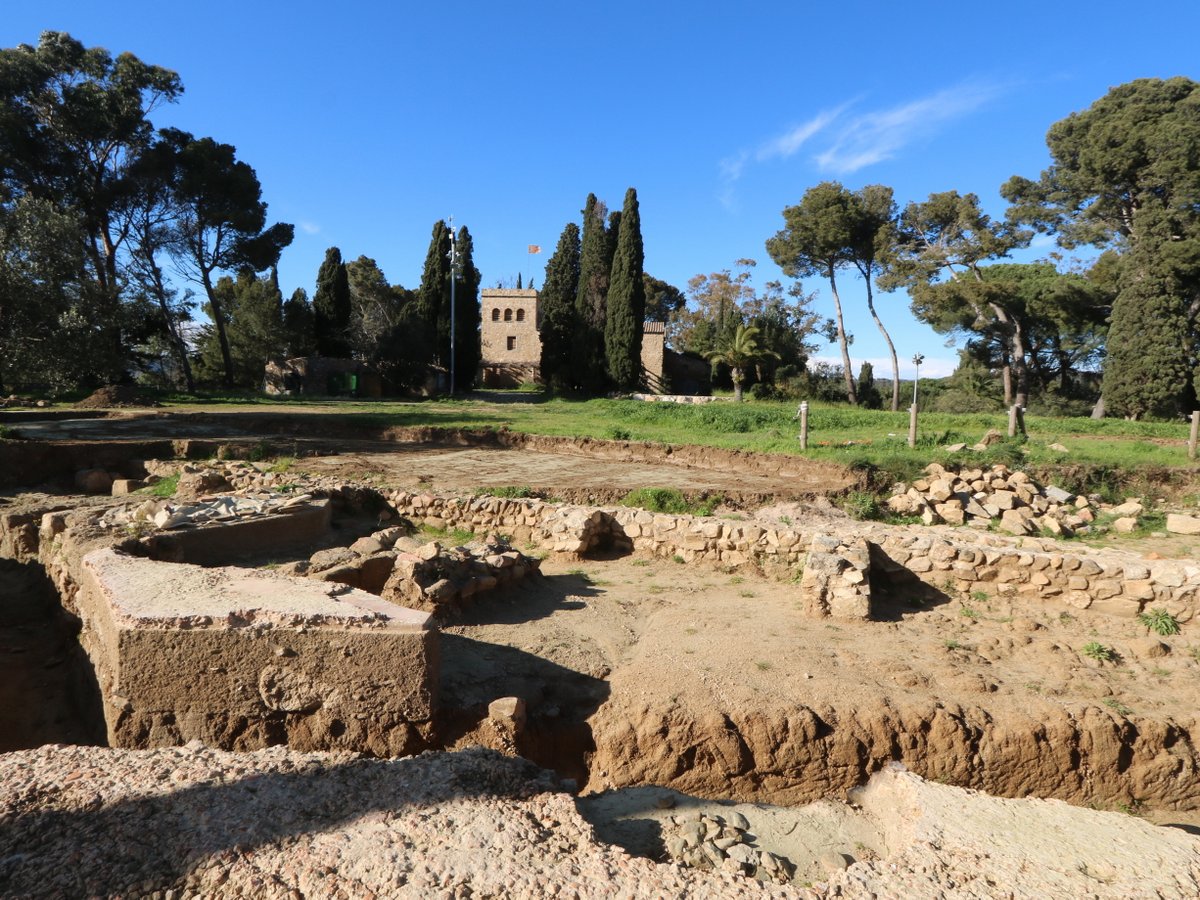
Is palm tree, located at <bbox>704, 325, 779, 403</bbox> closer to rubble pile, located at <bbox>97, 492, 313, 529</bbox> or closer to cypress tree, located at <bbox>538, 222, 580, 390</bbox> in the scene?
cypress tree, located at <bbox>538, 222, 580, 390</bbox>

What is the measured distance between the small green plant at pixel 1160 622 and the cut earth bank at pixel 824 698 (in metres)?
0.13

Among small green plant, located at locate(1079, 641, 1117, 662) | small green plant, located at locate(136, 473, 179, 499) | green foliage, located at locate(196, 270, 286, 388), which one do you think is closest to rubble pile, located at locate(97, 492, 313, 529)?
small green plant, located at locate(136, 473, 179, 499)

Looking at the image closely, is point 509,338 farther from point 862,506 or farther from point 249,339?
point 862,506

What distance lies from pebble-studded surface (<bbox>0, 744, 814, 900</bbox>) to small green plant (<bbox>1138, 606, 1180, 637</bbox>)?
6126mm

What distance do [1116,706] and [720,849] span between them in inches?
156

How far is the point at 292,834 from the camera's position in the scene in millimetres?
3070

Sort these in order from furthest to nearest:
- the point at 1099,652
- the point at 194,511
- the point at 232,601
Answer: the point at 194,511, the point at 1099,652, the point at 232,601

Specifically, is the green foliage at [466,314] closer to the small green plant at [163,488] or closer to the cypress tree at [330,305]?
the cypress tree at [330,305]

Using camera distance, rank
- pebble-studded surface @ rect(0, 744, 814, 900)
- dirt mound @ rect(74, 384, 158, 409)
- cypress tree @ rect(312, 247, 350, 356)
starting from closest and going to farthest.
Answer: pebble-studded surface @ rect(0, 744, 814, 900) → dirt mound @ rect(74, 384, 158, 409) → cypress tree @ rect(312, 247, 350, 356)

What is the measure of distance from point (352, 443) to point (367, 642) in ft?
44.3

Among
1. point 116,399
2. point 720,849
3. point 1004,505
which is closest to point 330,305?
point 116,399

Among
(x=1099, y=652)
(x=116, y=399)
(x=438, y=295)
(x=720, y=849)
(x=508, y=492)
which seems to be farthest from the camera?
(x=438, y=295)

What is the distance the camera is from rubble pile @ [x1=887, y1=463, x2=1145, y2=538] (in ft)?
31.8

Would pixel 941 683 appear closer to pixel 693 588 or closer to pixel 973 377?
pixel 693 588
